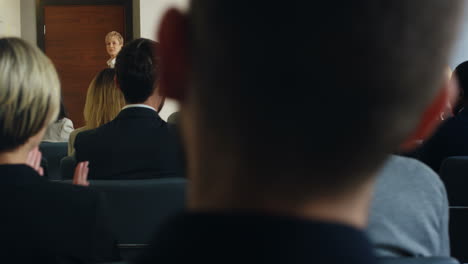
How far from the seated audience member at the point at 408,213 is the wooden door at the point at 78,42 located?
8.37m

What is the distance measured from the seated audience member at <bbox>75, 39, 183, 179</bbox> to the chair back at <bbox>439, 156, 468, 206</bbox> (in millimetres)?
1153

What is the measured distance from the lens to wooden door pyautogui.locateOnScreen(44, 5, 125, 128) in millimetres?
9492

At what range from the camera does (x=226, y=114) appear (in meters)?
0.47

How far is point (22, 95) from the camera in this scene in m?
1.49

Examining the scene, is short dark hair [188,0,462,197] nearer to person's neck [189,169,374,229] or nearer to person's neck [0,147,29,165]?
person's neck [189,169,374,229]

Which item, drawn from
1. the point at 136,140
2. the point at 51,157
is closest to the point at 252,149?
the point at 136,140

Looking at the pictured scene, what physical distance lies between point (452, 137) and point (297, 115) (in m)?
3.55

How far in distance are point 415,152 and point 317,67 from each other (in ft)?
12.1

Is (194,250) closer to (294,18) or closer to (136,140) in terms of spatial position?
(294,18)

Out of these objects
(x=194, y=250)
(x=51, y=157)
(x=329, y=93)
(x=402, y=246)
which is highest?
(x=329, y=93)

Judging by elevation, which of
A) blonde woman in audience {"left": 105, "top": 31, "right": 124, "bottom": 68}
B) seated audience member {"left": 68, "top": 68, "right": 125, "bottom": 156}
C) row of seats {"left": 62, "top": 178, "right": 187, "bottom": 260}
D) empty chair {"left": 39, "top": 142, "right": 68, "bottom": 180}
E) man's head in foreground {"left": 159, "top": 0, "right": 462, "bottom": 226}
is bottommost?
empty chair {"left": 39, "top": 142, "right": 68, "bottom": 180}

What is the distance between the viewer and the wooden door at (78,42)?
9.49 meters

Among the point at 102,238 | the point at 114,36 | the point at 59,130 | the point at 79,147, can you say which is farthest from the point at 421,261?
the point at 114,36

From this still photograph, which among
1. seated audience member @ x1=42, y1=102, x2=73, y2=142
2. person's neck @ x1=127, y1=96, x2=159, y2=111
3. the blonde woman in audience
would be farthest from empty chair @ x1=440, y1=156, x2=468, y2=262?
the blonde woman in audience
